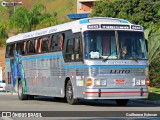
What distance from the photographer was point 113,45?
23.4 meters

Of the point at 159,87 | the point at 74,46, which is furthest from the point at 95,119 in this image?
the point at 159,87

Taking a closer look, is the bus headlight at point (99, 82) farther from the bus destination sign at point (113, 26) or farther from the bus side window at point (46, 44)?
the bus side window at point (46, 44)

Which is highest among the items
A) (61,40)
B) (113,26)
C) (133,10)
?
(133,10)

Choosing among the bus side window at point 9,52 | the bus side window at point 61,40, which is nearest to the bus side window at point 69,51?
the bus side window at point 61,40

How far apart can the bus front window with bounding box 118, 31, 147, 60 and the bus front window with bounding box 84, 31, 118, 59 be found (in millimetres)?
327

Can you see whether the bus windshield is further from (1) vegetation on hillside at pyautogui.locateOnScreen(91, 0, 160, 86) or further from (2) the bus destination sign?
(1) vegetation on hillside at pyautogui.locateOnScreen(91, 0, 160, 86)

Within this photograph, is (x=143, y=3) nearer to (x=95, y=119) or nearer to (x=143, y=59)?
(x=143, y=59)

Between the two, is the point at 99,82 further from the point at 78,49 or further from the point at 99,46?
the point at 78,49

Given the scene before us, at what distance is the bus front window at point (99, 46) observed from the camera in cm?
2309

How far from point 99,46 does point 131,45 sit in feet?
4.43

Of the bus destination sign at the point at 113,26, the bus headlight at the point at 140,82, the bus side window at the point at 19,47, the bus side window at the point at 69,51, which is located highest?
the bus destination sign at the point at 113,26

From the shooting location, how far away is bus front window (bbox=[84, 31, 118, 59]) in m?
23.1

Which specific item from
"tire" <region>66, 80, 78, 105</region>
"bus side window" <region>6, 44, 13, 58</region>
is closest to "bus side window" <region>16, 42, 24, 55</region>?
"bus side window" <region>6, 44, 13, 58</region>

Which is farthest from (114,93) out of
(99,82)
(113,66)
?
(113,66)
